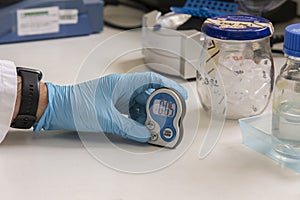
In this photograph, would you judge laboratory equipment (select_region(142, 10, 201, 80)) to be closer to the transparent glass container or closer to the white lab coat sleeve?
the transparent glass container

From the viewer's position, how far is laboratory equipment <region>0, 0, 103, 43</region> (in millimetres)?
1401

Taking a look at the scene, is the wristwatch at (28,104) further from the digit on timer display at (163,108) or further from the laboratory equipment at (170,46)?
the laboratory equipment at (170,46)

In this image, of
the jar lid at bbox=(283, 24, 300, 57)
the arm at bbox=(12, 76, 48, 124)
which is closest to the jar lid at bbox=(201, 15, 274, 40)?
the jar lid at bbox=(283, 24, 300, 57)

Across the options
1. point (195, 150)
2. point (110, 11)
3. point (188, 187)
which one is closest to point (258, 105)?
point (195, 150)

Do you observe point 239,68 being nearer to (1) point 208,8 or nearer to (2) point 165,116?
A: (2) point 165,116

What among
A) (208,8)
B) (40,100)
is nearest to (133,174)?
(40,100)

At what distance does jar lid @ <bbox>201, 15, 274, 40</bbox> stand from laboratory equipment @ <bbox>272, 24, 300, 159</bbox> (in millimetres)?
79

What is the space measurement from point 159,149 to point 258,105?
21 centimetres

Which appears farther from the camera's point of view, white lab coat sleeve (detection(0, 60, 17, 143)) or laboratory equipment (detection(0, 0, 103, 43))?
laboratory equipment (detection(0, 0, 103, 43))

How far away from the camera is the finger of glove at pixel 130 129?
912 mm

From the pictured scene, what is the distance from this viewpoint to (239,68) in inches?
38.8

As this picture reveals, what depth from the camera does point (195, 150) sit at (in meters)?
0.91

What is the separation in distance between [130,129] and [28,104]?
0.17 meters

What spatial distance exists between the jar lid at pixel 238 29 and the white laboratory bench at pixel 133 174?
16cm
